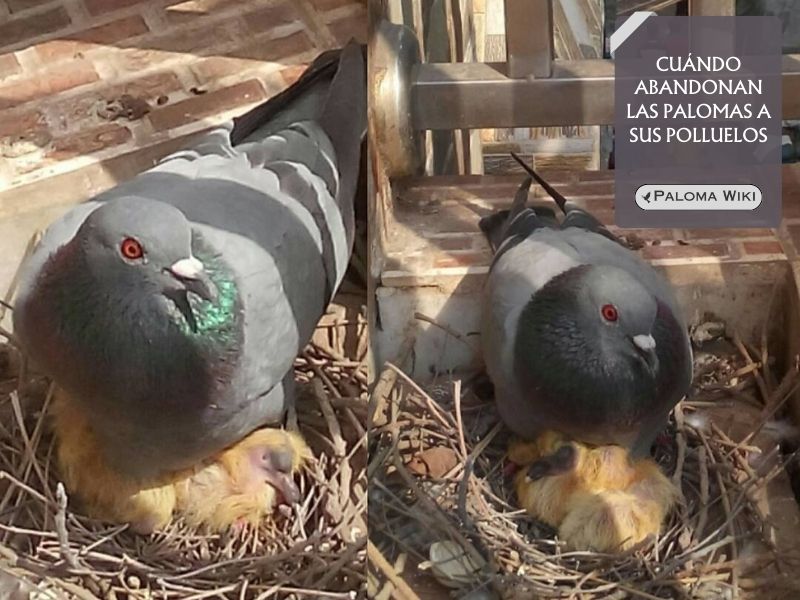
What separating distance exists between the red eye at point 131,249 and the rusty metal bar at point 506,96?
0.50m

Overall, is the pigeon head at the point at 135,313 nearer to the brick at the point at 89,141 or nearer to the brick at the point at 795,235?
the brick at the point at 89,141

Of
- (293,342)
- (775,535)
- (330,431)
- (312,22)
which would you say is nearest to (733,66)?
(775,535)

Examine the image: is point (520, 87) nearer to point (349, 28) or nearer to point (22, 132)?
point (349, 28)

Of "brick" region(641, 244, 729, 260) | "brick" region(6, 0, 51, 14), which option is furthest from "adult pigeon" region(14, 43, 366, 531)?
"brick" region(6, 0, 51, 14)

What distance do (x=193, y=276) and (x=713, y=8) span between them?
0.66 meters

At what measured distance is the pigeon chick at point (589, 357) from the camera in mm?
1430

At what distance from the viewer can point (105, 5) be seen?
2443mm

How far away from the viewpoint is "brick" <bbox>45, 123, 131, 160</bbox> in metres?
2.09

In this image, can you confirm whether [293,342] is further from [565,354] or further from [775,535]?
[775,535]

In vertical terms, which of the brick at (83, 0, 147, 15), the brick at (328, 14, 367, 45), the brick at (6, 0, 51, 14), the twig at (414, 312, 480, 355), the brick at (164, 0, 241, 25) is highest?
the brick at (6, 0, 51, 14)

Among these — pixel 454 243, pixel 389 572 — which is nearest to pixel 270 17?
pixel 454 243

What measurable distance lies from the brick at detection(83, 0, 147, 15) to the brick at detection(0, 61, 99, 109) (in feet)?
0.62

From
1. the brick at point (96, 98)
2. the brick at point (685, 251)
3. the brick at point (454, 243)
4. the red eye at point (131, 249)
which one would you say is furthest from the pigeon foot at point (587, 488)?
the brick at point (96, 98)

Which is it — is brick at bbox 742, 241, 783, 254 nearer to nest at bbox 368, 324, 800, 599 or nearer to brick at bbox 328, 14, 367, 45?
nest at bbox 368, 324, 800, 599
